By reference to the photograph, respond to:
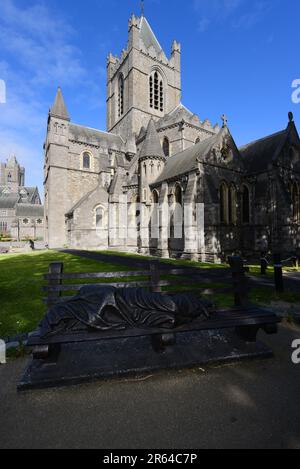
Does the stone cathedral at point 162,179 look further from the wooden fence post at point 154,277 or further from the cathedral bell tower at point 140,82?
the wooden fence post at point 154,277

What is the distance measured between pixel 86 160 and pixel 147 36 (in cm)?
2681

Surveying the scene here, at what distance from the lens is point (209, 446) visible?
1981 mm

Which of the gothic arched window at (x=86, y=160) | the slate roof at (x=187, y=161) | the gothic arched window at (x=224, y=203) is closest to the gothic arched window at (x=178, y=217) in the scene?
the slate roof at (x=187, y=161)

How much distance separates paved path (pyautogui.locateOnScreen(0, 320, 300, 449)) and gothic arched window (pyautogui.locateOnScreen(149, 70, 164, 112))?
134 ft

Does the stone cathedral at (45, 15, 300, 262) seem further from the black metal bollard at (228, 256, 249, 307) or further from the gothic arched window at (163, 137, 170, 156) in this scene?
the black metal bollard at (228, 256, 249, 307)

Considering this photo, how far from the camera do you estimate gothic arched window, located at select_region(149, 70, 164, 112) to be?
36.9 meters

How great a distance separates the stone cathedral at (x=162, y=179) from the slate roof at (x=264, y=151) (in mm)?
112

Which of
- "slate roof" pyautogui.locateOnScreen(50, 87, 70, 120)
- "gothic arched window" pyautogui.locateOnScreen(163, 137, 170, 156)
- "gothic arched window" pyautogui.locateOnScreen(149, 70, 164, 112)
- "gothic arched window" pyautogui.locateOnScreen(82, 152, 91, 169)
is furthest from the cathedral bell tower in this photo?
"slate roof" pyautogui.locateOnScreen(50, 87, 70, 120)

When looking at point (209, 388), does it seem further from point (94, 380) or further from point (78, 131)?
point (78, 131)

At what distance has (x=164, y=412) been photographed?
239 centimetres

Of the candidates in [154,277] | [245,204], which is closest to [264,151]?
[245,204]

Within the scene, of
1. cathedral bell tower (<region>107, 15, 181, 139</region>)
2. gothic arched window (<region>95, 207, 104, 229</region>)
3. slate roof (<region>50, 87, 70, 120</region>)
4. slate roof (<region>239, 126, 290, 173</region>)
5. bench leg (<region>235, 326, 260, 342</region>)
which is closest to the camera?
bench leg (<region>235, 326, 260, 342</region>)

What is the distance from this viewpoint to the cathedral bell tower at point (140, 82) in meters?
34.7
